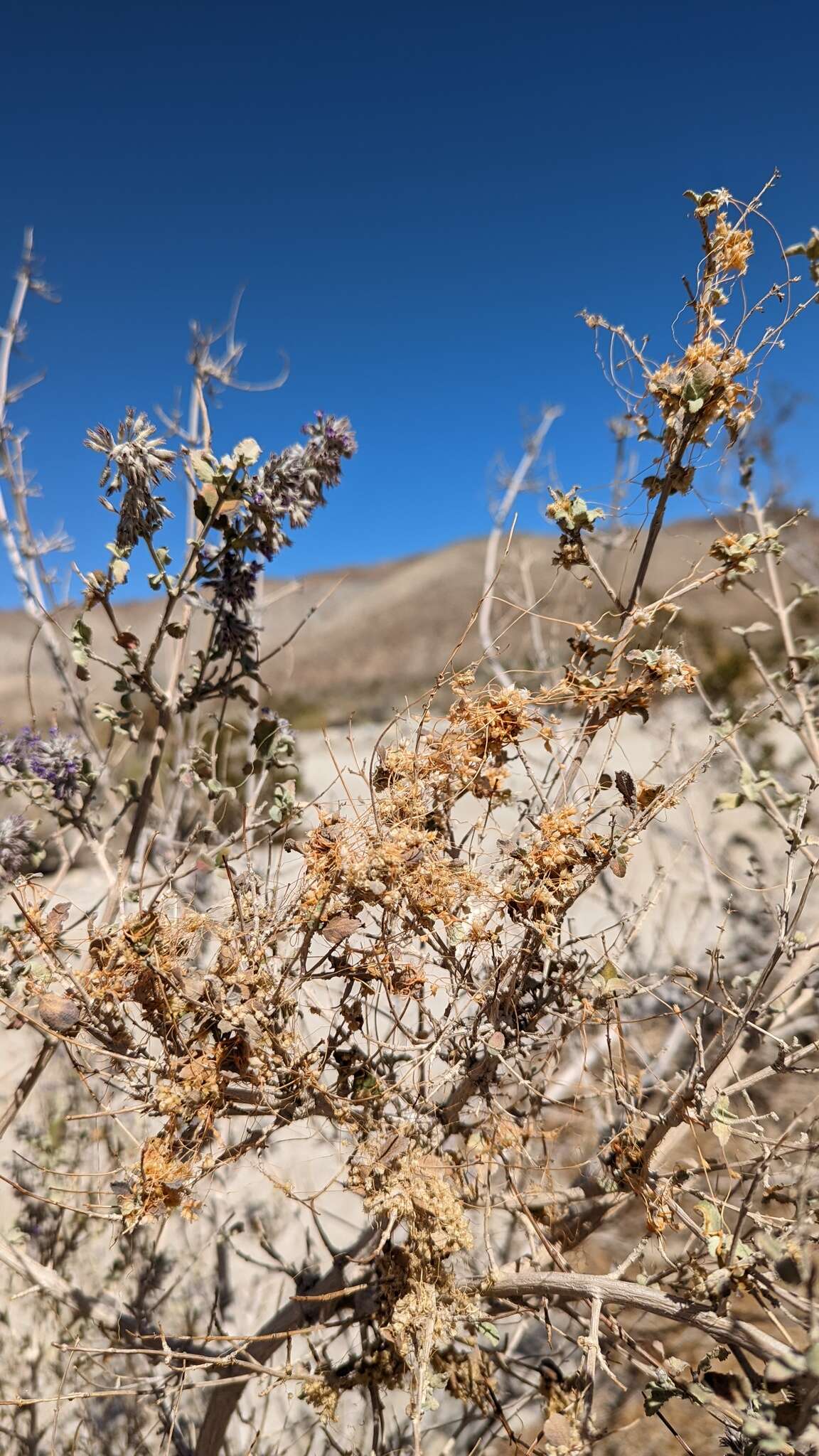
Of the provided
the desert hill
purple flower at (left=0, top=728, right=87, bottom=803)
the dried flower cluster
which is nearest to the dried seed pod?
the dried flower cluster

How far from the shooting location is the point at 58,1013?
41.6 inches

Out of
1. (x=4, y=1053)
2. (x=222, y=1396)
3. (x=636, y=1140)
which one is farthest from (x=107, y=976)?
(x=4, y=1053)

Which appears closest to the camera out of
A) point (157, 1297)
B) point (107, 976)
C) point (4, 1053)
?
point (107, 976)

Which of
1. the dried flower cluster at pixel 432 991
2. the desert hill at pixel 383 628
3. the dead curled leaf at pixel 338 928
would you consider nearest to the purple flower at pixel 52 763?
the dried flower cluster at pixel 432 991

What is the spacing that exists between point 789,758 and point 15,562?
713 centimetres

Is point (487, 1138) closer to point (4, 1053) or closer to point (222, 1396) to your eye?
point (222, 1396)

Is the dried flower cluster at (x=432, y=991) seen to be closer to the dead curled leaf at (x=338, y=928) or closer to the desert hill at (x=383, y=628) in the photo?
the dead curled leaf at (x=338, y=928)

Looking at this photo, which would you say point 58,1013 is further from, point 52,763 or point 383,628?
point 383,628

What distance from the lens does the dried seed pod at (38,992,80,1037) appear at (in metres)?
1.06

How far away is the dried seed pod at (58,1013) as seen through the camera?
1.06 m

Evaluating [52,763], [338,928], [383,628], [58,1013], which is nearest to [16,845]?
[52,763]

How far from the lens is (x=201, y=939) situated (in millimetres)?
1215

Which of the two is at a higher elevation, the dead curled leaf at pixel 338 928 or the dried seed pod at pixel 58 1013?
the dead curled leaf at pixel 338 928

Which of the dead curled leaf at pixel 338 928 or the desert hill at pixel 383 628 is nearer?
the dead curled leaf at pixel 338 928
